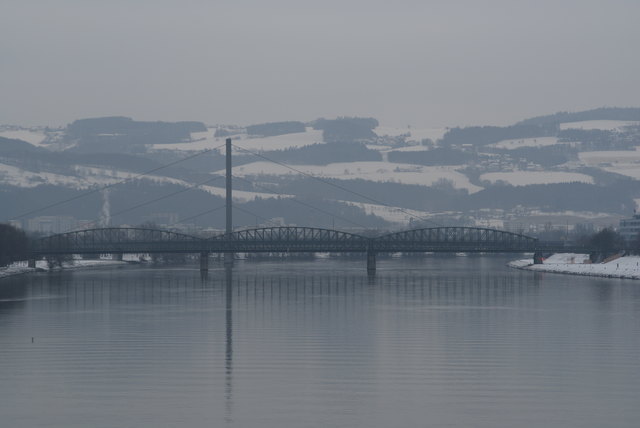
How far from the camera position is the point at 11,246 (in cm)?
10038

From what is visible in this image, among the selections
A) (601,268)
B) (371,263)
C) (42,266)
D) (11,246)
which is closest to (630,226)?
(371,263)

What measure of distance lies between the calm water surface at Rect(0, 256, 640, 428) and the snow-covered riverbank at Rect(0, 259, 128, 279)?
28.5 metres

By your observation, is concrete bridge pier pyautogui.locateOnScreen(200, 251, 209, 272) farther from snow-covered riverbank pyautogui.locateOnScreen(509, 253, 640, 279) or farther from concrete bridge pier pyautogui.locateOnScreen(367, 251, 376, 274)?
snow-covered riverbank pyautogui.locateOnScreen(509, 253, 640, 279)

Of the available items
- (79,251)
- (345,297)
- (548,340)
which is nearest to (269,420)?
(548,340)

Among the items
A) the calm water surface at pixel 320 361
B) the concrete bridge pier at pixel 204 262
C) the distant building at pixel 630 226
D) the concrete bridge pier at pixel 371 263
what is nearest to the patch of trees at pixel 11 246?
the concrete bridge pier at pixel 204 262

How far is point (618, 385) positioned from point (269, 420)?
31.4 ft

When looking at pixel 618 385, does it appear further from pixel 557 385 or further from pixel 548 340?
pixel 548 340

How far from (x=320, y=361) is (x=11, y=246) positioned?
6470 cm

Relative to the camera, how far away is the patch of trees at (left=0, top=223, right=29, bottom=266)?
98.6 metres

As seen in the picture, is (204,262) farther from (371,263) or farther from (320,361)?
(320,361)

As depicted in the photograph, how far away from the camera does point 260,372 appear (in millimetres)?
37281

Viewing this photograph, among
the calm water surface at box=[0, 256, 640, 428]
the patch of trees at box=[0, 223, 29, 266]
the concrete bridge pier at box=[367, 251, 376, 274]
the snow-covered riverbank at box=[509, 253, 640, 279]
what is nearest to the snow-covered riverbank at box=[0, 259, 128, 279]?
the patch of trees at box=[0, 223, 29, 266]

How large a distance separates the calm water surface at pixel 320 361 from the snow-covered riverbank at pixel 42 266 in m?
28.5

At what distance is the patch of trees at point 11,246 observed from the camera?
9856 cm
